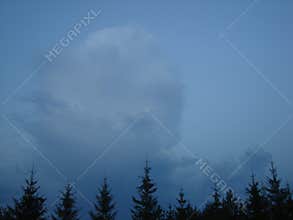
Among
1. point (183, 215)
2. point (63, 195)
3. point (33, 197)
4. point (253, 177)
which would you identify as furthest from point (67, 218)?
point (253, 177)

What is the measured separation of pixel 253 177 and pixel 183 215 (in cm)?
932

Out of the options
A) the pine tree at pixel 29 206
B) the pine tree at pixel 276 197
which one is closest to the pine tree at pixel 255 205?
the pine tree at pixel 276 197

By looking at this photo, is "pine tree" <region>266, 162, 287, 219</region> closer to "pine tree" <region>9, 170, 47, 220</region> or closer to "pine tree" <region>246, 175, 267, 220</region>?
"pine tree" <region>246, 175, 267, 220</region>

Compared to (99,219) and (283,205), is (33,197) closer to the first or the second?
Answer: (99,219)

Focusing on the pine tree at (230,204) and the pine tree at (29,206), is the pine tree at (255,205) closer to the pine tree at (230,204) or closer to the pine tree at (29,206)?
the pine tree at (230,204)

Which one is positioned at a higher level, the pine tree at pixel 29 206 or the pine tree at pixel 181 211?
the pine tree at pixel 181 211

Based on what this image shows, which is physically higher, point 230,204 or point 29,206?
point 230,204

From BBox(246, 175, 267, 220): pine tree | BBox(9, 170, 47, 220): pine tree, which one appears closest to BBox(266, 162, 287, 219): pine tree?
BBox(246, 175, 267, 220): pine tree

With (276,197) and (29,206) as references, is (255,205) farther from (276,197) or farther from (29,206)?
(29,206)

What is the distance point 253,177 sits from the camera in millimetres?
30656

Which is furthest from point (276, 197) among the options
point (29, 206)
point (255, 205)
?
point (29, 206)

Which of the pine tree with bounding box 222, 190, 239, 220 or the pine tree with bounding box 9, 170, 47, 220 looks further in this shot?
the pine tree with bounding box 222, 190, 239, 220

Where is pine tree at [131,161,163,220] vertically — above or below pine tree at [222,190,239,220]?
below

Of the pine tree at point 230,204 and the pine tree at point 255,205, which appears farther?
the pine tree at point 230,204
